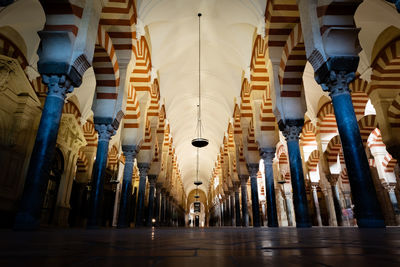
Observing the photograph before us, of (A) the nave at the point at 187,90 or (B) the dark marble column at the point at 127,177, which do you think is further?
(B) the dark marble column at the point at 127,177

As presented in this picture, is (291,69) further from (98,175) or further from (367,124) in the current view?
(98,175)

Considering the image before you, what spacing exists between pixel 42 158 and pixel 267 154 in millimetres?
5819

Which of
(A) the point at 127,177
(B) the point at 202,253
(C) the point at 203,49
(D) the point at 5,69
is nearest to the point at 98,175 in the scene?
(A) the point at 127,177

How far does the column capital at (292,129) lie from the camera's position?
17.3ft

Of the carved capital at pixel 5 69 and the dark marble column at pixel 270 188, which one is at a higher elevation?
the carved capital at pixel 5 69

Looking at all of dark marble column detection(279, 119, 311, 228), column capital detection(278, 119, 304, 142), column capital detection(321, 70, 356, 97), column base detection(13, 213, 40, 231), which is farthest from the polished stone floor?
column capital detection(278, 119, 304, 142)

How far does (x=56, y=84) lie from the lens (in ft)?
10.8

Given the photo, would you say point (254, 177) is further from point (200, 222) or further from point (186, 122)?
point (200, 222)

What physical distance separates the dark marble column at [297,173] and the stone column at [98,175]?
382 cm

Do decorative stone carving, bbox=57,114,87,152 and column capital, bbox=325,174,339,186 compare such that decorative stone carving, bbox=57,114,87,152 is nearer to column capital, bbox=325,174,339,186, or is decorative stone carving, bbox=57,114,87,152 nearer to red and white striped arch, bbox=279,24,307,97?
red and white striped arch, bbox=279,24,307,97

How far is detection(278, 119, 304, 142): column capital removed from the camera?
17.3ft

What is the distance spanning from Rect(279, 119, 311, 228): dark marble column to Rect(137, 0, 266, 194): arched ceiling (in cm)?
279

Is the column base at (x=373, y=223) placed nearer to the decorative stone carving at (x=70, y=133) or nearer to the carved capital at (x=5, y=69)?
the carved capital at (x=5, y=69)

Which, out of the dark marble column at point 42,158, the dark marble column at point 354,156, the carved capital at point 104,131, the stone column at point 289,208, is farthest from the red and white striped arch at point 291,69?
the stone column at point 289,208
